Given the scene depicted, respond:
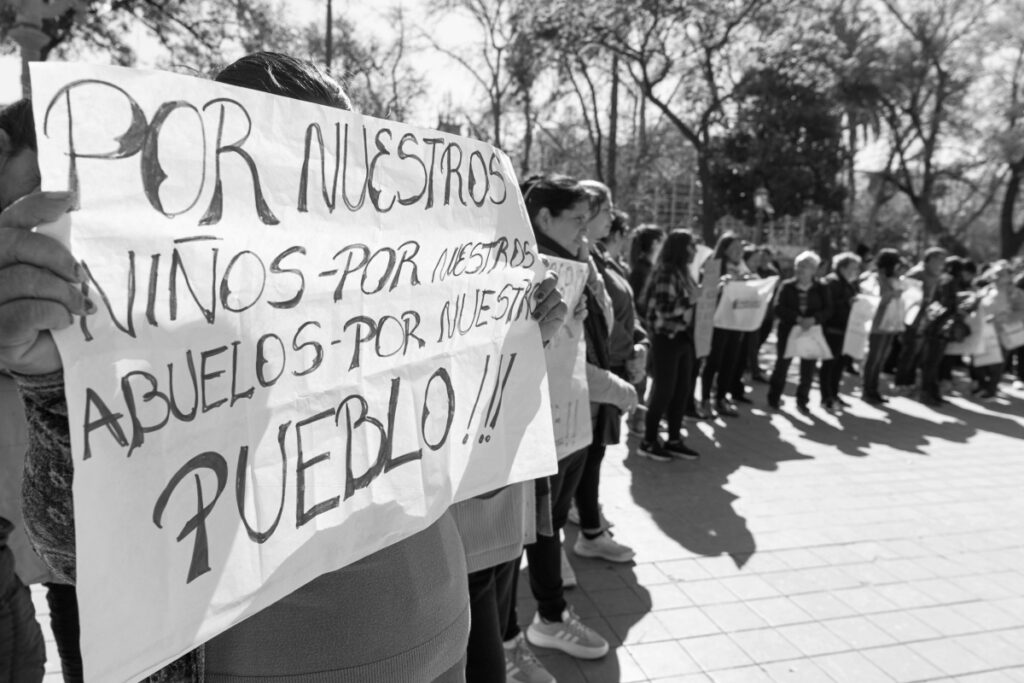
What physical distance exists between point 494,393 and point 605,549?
2402 millimetres

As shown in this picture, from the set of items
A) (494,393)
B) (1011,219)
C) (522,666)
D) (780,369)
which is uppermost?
(1011,219)

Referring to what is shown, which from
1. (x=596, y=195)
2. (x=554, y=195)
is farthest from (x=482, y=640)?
(x=596, y=195)

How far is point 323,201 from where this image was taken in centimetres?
117

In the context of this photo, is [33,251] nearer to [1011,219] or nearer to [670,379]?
[670,379]

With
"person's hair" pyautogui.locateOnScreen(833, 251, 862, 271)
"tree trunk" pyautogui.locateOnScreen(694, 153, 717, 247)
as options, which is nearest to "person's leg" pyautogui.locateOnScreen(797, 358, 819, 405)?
"person's hair" pyautogui.locateOnScreen(833, 251, 862, 271)

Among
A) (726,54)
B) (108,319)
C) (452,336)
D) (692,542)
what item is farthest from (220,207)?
(726,54)

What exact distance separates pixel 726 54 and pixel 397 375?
1779 cm

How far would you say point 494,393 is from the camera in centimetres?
159

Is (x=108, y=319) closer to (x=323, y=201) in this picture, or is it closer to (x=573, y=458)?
(x=323, y=201)

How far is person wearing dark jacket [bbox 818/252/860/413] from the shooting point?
25.5 ft

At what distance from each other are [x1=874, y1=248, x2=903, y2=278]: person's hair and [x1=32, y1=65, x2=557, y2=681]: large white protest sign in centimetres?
780

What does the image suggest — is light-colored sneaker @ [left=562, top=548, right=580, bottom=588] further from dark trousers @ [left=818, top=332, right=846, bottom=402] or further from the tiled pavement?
dark trousers @ [left=818, top=332, right=846, bottom=402]

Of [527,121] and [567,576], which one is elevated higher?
[527,121]

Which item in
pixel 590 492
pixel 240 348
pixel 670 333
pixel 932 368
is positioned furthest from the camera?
pixel 932 368
